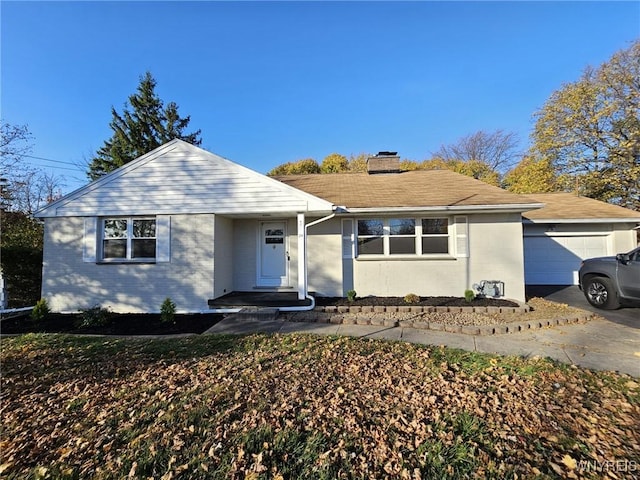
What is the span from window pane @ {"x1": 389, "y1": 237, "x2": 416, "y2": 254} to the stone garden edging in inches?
83.0

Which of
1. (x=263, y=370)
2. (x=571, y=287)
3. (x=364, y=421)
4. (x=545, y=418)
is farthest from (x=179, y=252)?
(x=571, y=287)

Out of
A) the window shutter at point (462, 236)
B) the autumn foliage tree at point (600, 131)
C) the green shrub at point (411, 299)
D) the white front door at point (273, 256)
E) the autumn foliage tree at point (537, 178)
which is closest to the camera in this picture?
the green shrub at point (411, 299)

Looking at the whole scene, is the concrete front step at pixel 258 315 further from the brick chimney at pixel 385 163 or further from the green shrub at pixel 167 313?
the brick chimney at pixel 385 163

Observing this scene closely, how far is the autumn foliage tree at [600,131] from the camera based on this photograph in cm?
1808

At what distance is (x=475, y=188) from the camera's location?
10109 mm

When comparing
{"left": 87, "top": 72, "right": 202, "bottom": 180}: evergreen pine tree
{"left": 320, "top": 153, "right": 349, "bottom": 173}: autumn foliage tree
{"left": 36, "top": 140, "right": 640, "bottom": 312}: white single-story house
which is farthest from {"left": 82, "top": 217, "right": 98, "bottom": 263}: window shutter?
{"left": 320, "top": 153, "right": 349, "bottom": 173}: autumn foliage tree

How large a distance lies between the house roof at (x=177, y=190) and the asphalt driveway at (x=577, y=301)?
25.5 ft

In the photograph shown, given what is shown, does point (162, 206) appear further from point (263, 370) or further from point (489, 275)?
point (489, 275)

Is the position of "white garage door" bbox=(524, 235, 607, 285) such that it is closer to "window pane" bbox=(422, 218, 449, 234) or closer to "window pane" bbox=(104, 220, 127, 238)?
"window pane" bbox=(422, 218, 449, 234)

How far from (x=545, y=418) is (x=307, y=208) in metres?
6.62

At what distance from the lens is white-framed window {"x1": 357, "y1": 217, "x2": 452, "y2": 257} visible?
9.39m

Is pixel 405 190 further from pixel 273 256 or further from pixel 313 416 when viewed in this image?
pixel 313 416

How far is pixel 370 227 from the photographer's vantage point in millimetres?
9531

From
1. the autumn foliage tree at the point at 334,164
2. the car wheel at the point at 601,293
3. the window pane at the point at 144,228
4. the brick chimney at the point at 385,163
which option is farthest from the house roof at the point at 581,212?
the autumn foliage tree at the point at 334,164
